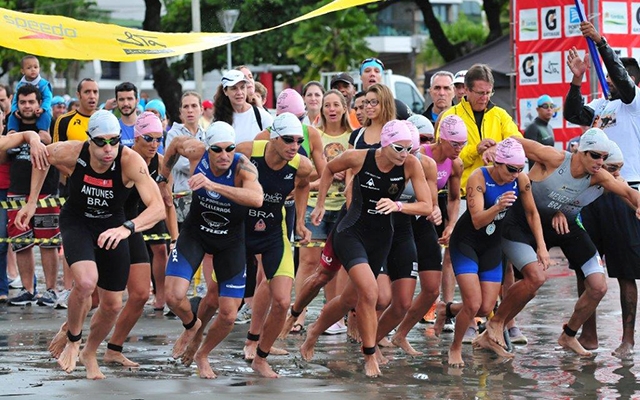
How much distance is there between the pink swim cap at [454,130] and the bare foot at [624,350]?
6.75ft

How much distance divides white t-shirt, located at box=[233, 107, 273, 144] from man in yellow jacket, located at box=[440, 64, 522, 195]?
1720 mm

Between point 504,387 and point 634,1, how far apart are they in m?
8.81

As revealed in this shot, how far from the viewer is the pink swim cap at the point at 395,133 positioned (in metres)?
9.01

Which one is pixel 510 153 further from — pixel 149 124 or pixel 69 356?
pixel 69 356

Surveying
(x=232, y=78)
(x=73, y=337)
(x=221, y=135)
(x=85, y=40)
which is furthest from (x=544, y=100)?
(x=73, y=337)

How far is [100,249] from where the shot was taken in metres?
8.71

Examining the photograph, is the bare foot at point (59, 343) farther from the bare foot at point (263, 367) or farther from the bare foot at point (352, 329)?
the bare foot at point (352, 329)

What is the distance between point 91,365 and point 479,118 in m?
4.12

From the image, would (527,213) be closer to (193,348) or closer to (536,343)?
(536,343)

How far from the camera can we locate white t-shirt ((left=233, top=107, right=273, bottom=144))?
11172mm

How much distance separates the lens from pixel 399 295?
9.64m

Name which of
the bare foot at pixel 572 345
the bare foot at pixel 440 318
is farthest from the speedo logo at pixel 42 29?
the bare foot at pixel 572 345

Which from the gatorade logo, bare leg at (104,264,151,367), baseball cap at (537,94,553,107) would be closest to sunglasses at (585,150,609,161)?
bare leg at (104,264,151,367)

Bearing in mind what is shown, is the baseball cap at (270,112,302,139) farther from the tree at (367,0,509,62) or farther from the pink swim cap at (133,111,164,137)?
the tree at (367,0,509,62)
